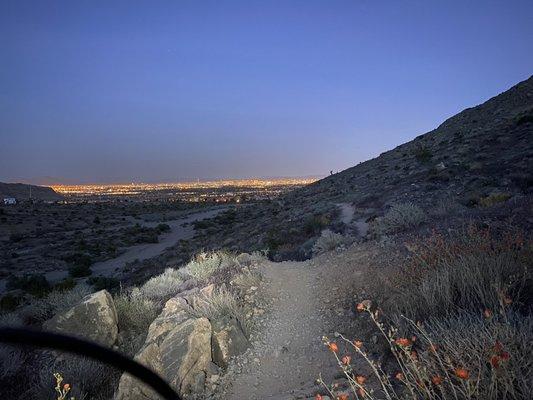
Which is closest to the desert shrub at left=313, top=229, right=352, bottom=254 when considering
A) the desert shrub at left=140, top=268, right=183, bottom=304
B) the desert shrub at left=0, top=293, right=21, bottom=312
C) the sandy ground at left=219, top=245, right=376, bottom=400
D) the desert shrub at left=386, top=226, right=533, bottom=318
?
the sandy ground at left=219, top=245, right=376, bottom=400

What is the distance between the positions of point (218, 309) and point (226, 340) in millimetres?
758

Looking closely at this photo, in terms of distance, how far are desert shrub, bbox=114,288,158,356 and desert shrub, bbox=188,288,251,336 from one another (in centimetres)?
112

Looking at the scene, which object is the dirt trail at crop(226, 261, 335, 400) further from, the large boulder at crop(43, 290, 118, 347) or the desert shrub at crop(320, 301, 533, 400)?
the large boulder at crop(43, 290, 118, 347)

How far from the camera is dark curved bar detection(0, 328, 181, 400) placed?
0.96 metres

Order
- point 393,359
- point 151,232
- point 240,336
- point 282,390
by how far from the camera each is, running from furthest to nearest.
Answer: point 151,232
point 240,336
point 282,390
point 393,359

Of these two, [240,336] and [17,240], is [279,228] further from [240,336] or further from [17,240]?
[17,240]

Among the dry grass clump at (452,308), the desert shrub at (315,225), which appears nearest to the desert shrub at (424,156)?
the desert shrub at (315,225)

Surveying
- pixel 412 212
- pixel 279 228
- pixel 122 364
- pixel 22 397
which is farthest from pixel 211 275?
pixel 279 228

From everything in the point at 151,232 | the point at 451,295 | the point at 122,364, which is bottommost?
the point at 151,232

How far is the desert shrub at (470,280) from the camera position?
4613 mm

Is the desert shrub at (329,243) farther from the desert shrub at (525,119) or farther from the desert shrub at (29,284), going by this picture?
the desert shrub at (525,119)

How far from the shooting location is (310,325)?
6.47 m

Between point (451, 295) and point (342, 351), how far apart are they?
64.9 inches

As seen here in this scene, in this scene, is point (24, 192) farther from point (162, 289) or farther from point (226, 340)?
point (226, 340)
